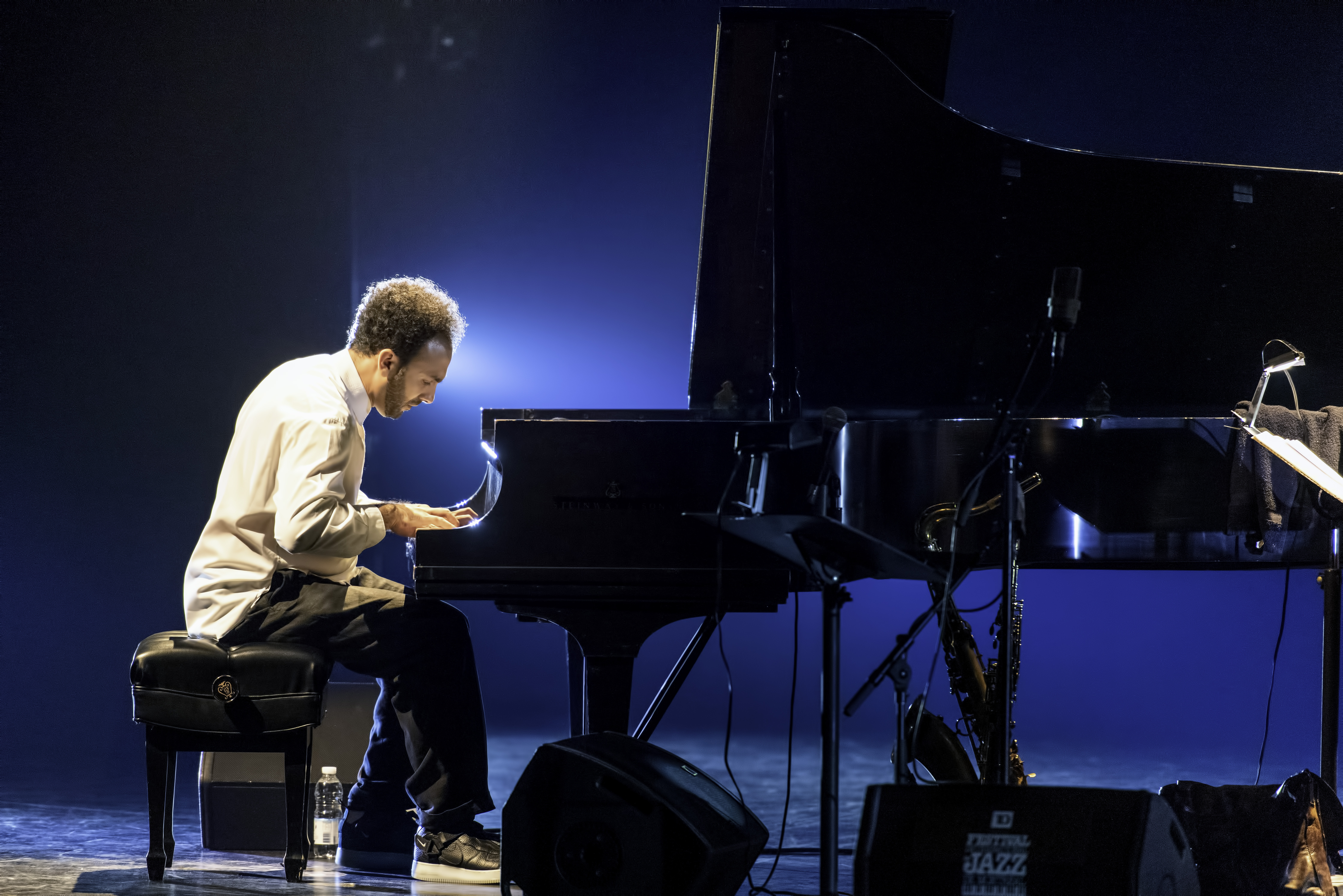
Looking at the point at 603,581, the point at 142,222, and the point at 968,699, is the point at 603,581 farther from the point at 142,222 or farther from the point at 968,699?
the point at 142,222

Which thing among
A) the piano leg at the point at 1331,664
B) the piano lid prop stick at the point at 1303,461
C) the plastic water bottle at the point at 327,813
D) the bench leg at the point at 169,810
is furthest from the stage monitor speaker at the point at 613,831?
the piano leg at the point at 1331,664

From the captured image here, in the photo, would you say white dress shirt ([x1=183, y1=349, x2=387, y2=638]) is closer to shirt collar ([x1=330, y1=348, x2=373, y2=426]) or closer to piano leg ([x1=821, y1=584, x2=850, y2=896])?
shirt collar ([x1=330, y1=348, x2=373, y2=426])

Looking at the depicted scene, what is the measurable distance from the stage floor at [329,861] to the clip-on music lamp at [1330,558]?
65 centimetres

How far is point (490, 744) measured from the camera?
5430mm

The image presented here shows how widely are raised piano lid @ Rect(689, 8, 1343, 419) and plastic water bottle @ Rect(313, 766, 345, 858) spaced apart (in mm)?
1488

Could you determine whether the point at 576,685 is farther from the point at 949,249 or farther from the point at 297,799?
the point at 949,249

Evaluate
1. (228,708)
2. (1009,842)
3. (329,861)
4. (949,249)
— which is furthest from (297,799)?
(949,249)

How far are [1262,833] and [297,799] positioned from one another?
7.17 ft

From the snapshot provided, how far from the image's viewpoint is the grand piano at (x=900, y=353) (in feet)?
7.93

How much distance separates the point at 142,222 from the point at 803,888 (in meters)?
3.71

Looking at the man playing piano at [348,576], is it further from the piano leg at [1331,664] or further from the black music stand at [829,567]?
Result: the piano leg at [1331,664]

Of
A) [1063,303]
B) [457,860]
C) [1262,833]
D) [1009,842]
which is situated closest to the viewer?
[1009,842]

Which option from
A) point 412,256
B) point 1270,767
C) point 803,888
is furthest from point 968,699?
point 412,256

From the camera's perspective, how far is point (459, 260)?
528 centimetres
